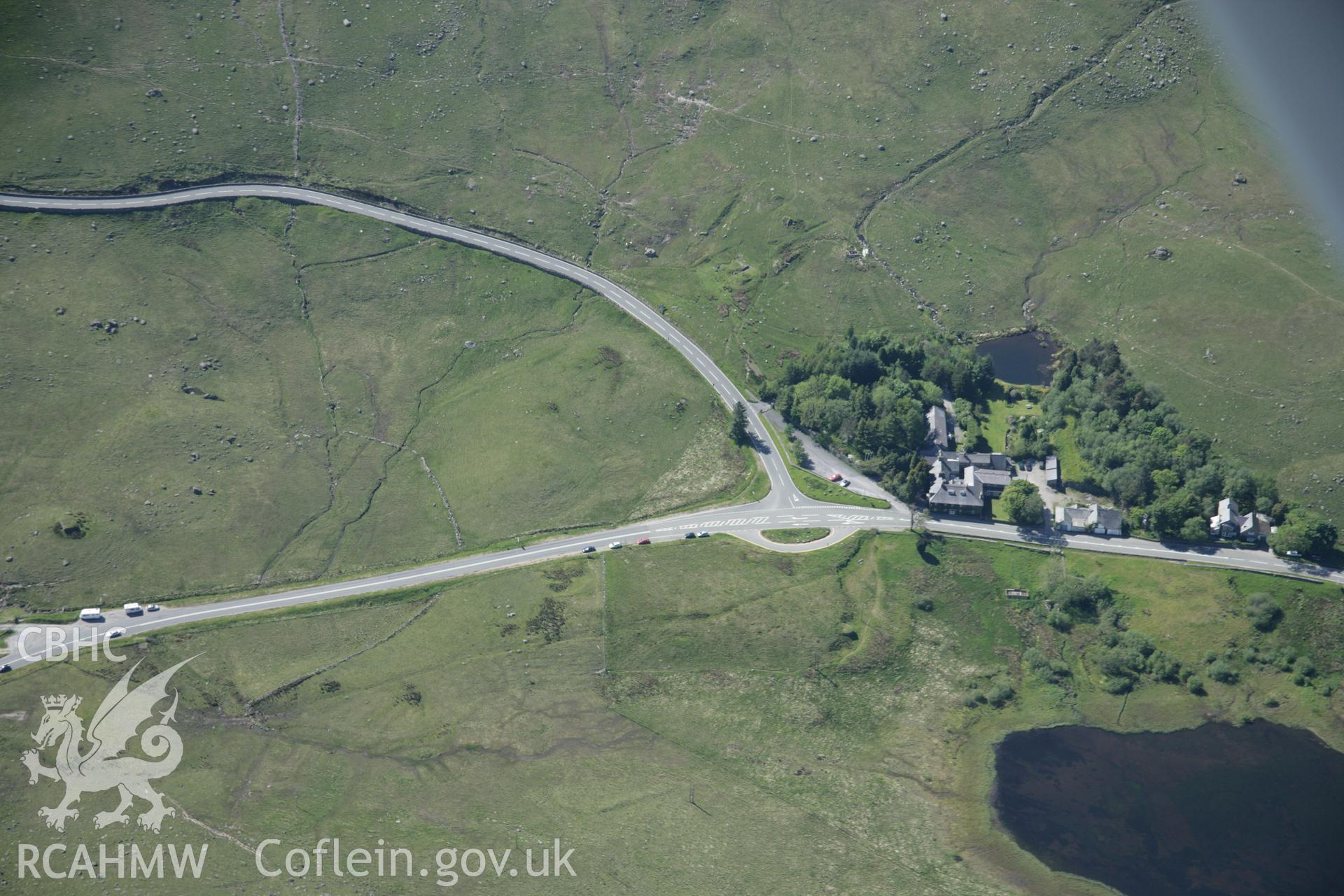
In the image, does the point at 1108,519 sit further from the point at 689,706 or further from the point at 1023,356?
the point at 689,706

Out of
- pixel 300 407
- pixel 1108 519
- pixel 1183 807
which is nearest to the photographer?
pixel 1183 807

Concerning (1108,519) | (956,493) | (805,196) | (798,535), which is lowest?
(798,535)

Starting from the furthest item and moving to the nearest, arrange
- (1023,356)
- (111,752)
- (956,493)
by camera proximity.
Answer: (1023,356), (956,493), (111,752)

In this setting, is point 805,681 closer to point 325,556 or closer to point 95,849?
point 325,556

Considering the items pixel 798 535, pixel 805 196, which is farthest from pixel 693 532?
pixel 805 196

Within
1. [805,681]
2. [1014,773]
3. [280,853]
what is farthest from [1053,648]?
[280,853]

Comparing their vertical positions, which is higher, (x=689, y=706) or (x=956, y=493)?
(x=956, y=493)

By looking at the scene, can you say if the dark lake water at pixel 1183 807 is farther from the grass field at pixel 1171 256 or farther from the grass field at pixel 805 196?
the grass field at pixel 805 196
